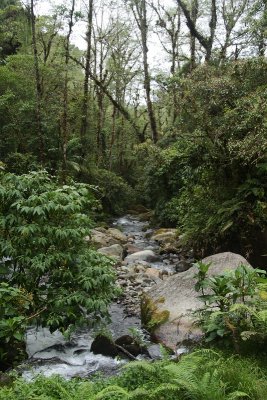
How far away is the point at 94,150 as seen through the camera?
80.1ft

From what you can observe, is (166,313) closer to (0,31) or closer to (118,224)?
(118,224)

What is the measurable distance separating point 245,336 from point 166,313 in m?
2.69

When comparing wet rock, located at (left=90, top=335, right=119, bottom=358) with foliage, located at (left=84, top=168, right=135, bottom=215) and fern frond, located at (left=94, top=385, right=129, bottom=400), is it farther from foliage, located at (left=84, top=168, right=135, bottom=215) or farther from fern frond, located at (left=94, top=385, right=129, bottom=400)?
foliage, located at (left=84, top=168, right=135, bottom=215)

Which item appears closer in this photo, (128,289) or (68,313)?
(68,313)

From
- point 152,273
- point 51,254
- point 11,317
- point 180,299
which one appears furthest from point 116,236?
point 11,317

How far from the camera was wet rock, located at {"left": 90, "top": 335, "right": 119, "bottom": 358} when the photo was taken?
20.4 feet

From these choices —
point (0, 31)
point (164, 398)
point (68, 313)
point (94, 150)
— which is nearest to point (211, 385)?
point (164, 398)

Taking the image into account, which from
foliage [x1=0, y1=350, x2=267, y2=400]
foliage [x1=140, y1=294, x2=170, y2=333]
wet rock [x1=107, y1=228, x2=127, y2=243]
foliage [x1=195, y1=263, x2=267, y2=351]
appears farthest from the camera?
wet rock [x1=107, y1=228, x2=127, y2=243]

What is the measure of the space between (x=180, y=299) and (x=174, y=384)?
3470mm

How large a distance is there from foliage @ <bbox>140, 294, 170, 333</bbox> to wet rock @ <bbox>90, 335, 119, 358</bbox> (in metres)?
0.83

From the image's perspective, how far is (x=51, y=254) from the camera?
592cm

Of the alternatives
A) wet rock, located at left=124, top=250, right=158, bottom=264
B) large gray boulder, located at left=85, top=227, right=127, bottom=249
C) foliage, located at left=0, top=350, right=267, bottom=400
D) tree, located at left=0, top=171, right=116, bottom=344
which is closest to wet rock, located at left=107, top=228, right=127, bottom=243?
large gray boulder, located at left=85, top=227, right=127, bottom=249

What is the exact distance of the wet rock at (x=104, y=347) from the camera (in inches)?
245

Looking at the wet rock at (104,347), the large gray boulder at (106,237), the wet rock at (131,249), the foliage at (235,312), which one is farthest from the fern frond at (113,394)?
the wet rock at (131,249)
